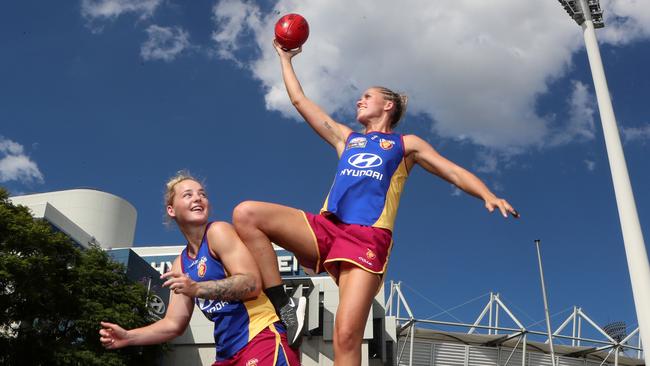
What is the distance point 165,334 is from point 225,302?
0.71 metres

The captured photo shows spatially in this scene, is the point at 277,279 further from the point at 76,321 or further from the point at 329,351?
the point at 329,351

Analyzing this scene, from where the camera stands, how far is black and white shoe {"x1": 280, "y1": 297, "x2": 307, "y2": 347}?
14.0ft

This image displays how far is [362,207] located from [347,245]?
0.33 meters

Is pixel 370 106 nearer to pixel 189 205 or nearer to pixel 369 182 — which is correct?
pixel 369 182

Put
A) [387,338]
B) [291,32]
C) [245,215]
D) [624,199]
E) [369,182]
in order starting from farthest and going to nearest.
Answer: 1. [387,338]
2. [624,199]
3. [291,32]
4. [369,182]
5. [245,215]

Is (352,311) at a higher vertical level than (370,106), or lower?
lower

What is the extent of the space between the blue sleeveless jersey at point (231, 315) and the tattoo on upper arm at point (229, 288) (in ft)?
0.48

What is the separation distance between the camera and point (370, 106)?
543 cm

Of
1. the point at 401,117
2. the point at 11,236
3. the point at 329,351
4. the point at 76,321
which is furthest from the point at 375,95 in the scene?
the point at 329,351

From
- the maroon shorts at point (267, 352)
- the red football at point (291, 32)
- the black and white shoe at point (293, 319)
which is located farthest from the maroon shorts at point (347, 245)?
the red football at point (291, 32)

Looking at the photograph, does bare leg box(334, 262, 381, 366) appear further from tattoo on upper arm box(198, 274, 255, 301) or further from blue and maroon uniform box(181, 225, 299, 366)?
tattoo on upper arm box(198, 274, 255, 301)

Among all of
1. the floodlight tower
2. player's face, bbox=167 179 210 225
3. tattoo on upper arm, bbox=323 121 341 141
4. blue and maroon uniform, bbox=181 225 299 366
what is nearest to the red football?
tattoo on upper arm, bbox=323 121 341 141

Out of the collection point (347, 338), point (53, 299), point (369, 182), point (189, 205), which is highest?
point (53, 299)

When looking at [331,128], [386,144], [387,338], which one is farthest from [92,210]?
[386,144]
